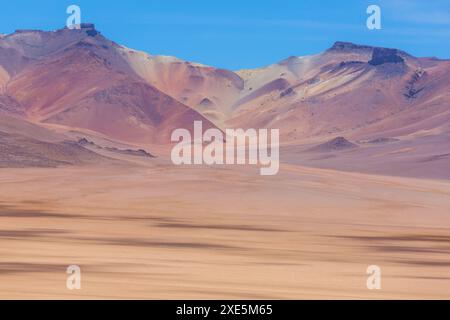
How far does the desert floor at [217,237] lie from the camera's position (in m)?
13.6

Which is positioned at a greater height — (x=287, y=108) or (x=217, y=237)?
(x=287, y=108)

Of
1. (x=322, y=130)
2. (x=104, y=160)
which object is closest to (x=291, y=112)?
(x=322, y=130)

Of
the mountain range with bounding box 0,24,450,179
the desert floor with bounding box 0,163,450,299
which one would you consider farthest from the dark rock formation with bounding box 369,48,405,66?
the desert floor with bounding box 0,163,450,299

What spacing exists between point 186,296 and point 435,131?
11443 centimetres

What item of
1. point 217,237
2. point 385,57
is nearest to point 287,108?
point 385,57

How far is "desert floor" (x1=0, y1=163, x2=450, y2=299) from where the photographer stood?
535 inches

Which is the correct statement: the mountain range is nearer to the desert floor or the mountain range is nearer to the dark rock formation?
the dark rock formation

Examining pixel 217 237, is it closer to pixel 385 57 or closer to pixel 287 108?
pixel 287 108

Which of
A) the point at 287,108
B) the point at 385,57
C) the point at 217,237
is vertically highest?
the point at 385,57

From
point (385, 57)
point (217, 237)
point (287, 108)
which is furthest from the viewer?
point (385, 57)

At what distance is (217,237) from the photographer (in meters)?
22.6

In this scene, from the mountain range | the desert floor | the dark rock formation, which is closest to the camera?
the desert floor

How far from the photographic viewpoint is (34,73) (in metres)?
169

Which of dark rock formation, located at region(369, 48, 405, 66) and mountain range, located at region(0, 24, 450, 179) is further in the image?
dark rock formation, located at region(369, 48, 405, 66)
